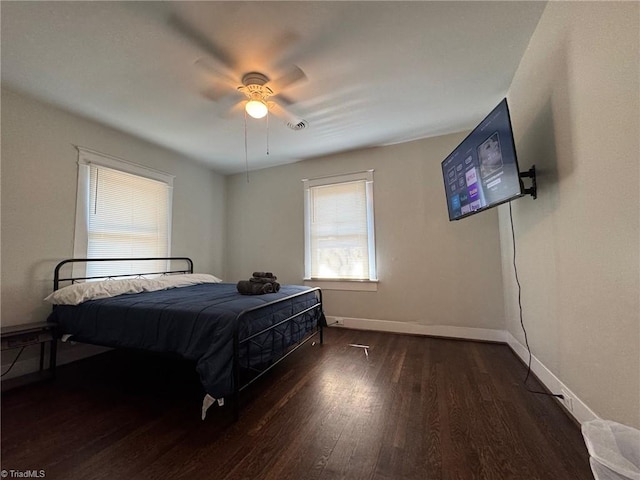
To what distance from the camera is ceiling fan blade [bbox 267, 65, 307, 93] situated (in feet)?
6.41

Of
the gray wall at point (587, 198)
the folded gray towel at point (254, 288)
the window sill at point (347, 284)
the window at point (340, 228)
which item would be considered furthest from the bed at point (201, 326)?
the gray wall at point (587, 198)

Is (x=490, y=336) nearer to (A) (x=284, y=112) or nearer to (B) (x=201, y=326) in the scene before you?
(B) (x=201, y=326)

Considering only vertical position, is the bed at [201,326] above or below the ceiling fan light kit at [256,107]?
below

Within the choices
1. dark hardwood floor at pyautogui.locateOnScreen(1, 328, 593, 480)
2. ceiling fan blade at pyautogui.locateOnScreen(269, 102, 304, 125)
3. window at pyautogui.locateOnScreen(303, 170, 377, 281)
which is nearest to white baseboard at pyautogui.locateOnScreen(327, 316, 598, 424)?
dark hardwood floor at pyautogui.locateOnScreen(1, 328, 593, 480)

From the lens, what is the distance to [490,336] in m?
3.14

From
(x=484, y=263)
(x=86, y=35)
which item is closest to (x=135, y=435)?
(x=86, y=35)

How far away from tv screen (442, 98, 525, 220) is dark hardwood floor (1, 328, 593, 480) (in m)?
1.48

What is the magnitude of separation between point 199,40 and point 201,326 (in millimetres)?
2046

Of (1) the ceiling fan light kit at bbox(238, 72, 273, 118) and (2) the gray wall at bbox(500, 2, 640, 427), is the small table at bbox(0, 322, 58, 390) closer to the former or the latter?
(1) the ceiling fan light kit at bbox(238, 72, 273, 118)

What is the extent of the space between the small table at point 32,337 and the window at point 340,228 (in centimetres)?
290

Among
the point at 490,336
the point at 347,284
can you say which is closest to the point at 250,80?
the point at 347,284

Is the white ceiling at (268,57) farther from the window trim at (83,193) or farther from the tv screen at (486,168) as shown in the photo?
the tv screen at (486,168)

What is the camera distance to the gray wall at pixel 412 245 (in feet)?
10.7

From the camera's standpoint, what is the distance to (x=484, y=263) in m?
3.23
